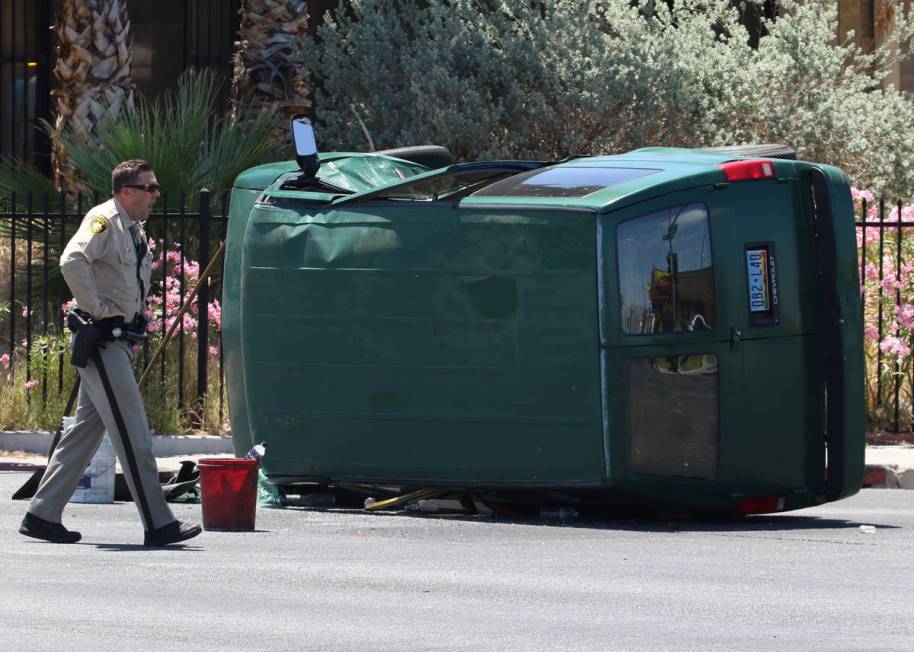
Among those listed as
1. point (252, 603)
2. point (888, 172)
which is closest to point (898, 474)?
point (252, 603)

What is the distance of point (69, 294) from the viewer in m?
15.1

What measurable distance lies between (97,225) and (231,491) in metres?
1.58

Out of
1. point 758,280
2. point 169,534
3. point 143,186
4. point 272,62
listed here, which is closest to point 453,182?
point 758,280

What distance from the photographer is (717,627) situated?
652 cm

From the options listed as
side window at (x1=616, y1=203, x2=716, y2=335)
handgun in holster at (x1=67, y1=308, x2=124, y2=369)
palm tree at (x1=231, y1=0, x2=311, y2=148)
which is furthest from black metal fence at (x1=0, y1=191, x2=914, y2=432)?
handgun in holster at (x1=67, y1=308, x2=124, y2=369)

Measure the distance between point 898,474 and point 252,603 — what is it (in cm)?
618

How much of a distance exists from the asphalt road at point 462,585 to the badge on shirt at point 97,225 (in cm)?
147

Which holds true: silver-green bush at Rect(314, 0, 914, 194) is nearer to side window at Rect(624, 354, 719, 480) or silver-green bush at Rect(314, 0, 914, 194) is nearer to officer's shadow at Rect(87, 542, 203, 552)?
side window at Rect(624, 354, 719, 480)

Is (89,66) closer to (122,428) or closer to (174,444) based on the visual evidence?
(174,444)

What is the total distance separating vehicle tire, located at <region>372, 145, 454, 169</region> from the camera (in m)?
11.5

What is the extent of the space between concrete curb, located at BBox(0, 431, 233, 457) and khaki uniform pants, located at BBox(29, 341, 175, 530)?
13.7ft

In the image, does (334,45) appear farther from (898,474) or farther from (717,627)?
(717,627)

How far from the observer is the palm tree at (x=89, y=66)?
1688cm

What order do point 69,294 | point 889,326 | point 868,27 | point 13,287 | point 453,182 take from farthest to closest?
point 868,27, point 69,294, point 13,287, point 889,326, point 453,182
